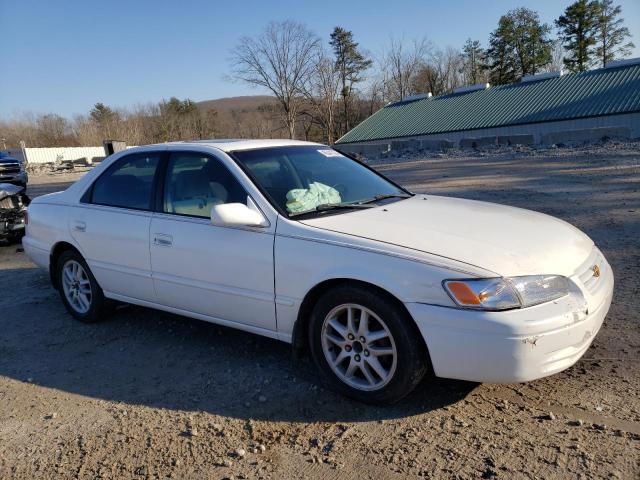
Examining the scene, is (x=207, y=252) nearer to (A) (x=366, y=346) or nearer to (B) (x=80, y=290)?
(A) (x=366, y=346)

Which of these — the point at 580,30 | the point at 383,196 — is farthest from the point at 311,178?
the point at 580,30

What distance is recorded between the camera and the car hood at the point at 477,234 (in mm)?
2822

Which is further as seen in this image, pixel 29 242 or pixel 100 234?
pixel 29 242

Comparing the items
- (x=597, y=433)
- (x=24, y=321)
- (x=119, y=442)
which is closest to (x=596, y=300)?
(x=597, y=433)

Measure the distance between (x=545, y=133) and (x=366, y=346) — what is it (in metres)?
29.5

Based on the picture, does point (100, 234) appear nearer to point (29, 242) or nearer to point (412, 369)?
point (29, 242)

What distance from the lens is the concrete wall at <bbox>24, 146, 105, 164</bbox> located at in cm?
5430

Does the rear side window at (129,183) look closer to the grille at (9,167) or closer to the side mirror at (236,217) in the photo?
the side mirror at (236,217)

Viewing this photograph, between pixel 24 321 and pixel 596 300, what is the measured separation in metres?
4.88

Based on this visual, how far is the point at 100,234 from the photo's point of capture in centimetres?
436

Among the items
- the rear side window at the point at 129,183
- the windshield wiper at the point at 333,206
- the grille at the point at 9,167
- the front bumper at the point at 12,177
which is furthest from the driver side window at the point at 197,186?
the grille at the point at 9,167

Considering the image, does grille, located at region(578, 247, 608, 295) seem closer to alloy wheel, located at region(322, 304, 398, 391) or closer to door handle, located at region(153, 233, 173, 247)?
alloy wheel, located at region(322, 304, 398, 391)

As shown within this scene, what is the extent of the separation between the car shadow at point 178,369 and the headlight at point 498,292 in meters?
0.75

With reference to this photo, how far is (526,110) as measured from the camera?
1262 inches
